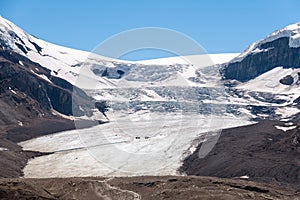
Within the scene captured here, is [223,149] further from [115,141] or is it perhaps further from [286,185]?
[115,141]

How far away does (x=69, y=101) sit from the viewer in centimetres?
18675

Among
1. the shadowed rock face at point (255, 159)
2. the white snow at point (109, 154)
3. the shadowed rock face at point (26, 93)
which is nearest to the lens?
the shadowed rock face at point (255, 159)

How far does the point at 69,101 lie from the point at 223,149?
370 ft

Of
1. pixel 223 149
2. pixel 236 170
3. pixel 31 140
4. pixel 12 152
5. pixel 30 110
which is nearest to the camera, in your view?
pixel 236 170

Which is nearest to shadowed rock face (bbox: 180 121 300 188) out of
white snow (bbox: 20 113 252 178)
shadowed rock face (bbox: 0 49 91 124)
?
white snow (bbox: 20 113 252 178)

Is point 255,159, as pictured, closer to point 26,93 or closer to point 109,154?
point 109,154

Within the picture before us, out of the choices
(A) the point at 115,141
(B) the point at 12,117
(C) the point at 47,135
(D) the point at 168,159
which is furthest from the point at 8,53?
(D) the point at 168,159

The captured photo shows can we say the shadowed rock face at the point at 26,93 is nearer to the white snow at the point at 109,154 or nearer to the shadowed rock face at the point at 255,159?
the white snow at the point at 109,154

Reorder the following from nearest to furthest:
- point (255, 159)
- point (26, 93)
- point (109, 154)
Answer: point (255, 159)
point (109, 154)
point (26, 93)

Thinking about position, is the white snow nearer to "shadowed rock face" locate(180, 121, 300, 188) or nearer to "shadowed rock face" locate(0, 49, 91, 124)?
"shadowed rock face" locate(180, 121, 300, 188)

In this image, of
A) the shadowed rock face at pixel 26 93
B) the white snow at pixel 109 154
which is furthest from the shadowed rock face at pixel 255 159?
the shadowed rock face at pixel 26 93

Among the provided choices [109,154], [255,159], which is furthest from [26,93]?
[255,159]

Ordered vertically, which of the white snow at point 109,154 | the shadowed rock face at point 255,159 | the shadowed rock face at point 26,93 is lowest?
the white snow at point 109,154

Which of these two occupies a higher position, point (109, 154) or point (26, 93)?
point (26, 93)
